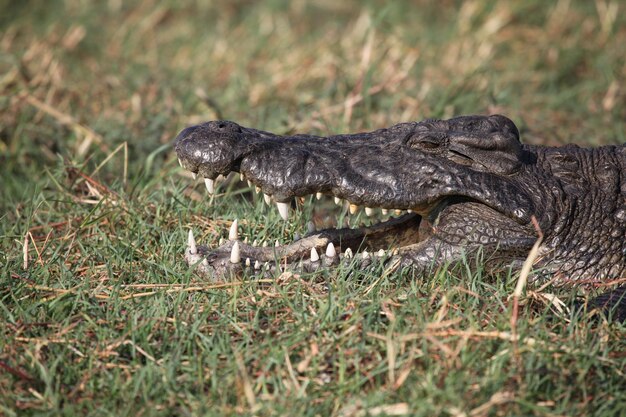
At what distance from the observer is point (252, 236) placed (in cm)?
426

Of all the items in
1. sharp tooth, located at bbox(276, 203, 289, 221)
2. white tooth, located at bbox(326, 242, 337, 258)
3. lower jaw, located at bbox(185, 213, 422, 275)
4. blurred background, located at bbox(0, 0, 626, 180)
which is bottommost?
blurred background, located at bbox(0, 0, 626, 180)

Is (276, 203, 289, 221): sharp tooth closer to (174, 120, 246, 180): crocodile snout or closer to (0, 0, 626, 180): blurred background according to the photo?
(174, 120, 246, 180): crocodile snout

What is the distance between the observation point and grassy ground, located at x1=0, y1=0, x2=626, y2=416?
2.95 meters

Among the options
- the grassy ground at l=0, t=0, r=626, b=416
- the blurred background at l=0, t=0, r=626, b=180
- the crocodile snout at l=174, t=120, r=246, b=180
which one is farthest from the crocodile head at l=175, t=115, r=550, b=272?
the blurred background at l=0, t=0, r=626, b=180

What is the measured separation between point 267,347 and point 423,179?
1.20m

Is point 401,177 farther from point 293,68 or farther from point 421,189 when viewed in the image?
point 293,68

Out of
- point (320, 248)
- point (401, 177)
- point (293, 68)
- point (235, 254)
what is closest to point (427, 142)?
point (401, 177)

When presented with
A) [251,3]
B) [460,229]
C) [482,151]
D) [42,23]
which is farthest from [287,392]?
[251,3]

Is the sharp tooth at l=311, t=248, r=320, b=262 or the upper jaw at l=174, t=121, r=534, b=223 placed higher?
the upper jaw at l=174, t=121, r=534, b=223

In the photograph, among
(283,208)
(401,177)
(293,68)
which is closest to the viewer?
(283,208)

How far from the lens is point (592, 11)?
8.62 metres

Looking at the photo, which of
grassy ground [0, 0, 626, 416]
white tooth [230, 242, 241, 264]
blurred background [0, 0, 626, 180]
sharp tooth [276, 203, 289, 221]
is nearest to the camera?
grassy ground [0, 0, 626, 416]

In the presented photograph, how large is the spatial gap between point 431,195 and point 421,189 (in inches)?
2.2

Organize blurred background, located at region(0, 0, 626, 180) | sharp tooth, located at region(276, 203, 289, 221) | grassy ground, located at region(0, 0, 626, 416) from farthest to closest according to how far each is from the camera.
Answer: blurred background, located at region(0, 0, 626, 180) < sharp tooth, located at region(276, 203, 289, 221) < grassy ground, located at region(0, 0, 626, 416)
